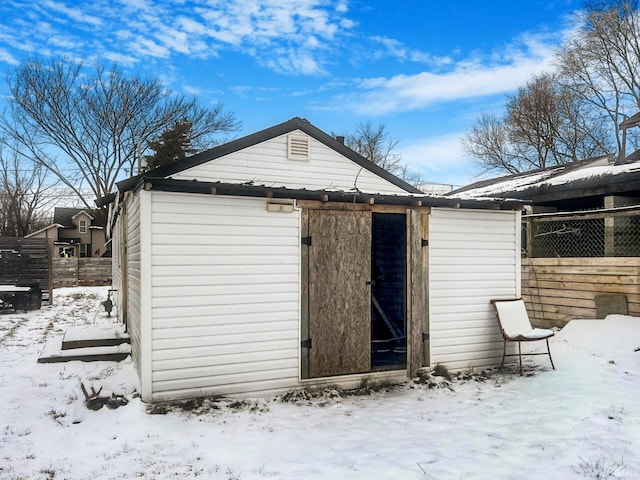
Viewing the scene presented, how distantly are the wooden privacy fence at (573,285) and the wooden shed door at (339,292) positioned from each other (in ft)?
12.6

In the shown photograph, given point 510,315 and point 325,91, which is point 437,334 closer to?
point 510,315

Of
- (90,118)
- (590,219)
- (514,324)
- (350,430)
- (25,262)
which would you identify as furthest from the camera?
(90,118)

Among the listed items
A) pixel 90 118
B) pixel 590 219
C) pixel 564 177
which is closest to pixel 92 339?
pixel 590 219

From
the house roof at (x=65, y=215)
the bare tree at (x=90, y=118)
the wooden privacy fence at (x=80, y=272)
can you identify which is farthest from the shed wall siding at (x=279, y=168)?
the house roof at (x=65, y=215)

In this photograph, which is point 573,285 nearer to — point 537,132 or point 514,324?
point 514,324

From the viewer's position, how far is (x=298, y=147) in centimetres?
848

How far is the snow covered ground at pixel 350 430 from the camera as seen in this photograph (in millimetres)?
3318

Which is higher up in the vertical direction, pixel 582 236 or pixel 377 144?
pixel 377 144

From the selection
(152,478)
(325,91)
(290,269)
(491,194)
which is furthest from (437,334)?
(325,91)

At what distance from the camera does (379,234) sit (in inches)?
320

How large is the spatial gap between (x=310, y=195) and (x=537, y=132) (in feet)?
75.4

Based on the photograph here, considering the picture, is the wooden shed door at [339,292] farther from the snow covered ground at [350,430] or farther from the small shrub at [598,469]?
the small shrub at [598,469]

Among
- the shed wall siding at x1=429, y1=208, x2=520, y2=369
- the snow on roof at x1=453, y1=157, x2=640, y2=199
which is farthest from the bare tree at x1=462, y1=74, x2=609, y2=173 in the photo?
the shed wall siding at x1=429, y1=208, x2=520, y2=369

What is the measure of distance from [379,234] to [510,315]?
2763mm
